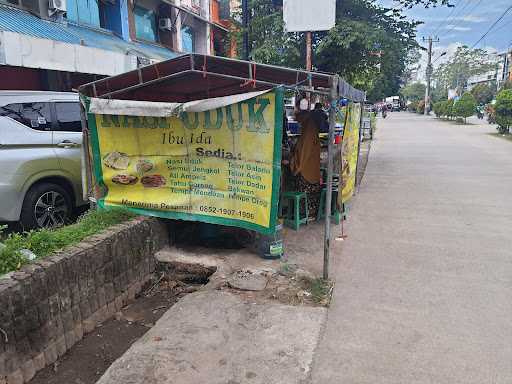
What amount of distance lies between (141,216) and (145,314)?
4.05ft

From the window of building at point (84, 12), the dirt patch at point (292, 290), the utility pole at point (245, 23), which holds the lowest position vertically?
the dirt patch at point (292, 290)

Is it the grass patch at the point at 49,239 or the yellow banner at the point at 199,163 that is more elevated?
the yellow banner at the point at 199,163

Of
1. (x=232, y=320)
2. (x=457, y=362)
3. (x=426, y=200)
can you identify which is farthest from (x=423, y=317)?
(x=426, y=200)

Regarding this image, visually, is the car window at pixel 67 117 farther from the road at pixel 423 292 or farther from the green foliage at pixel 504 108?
the green foliage at pixel 504 108

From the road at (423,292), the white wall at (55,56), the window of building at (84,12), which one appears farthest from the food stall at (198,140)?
the window of building at (84,12)

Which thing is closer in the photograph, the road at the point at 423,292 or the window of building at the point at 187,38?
the road at the point at 423,292

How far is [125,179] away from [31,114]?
154cm

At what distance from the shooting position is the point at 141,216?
5.02m

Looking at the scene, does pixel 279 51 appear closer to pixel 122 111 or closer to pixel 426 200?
pixel 426 200

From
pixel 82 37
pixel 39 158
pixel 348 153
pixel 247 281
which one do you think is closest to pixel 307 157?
pixel 348 153

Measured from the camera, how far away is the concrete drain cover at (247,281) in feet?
14.1

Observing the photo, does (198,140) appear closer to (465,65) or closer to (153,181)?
(153,181)

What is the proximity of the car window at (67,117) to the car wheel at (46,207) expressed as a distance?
2.81ft

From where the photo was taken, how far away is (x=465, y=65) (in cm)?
8231
